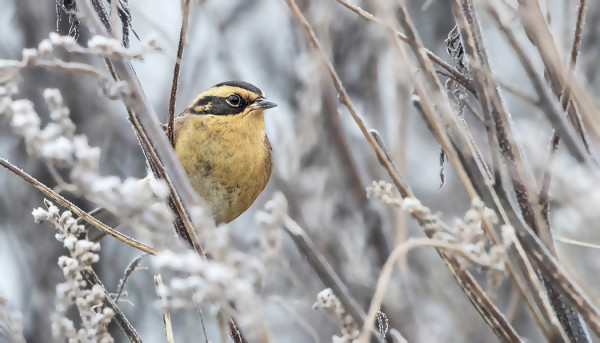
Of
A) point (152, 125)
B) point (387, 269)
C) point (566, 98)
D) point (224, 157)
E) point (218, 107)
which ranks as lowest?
point (224, 157)

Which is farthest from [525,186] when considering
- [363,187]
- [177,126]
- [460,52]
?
[177,126]

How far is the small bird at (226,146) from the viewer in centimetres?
385

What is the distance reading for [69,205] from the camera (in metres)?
2.10

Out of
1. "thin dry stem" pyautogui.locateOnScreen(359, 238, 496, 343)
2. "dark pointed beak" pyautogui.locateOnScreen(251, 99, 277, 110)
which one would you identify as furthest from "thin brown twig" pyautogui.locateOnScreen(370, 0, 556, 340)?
"dark pointed beak" pyautogui.locateOnScreen(251, 99, 277, 110)

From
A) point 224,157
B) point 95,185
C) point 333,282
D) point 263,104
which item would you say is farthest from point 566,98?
point 263,104

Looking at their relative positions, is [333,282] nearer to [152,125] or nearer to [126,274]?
[152,125]

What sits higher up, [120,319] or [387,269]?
[387,269]

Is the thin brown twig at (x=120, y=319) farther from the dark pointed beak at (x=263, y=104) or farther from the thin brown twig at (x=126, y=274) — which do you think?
the dark pointed beak at (x=263, y=104)

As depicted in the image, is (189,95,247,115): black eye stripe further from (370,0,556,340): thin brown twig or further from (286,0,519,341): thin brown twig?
(370,0,556,340): thin brown twig

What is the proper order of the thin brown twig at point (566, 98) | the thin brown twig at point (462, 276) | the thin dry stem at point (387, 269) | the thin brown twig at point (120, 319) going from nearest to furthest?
the thin dry stem at point (387, 269)
the thin brown twig at point (462, 276)
the thin brown twig at point (566, 98)
the thin brown twig at point (120, 319)

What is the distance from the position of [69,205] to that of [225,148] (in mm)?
1877

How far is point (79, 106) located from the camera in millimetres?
6059

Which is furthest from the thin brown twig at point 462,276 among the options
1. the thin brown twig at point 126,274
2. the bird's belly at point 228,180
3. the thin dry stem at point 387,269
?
the bird's belly at point 228,180

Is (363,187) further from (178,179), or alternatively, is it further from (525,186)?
(178,179)
